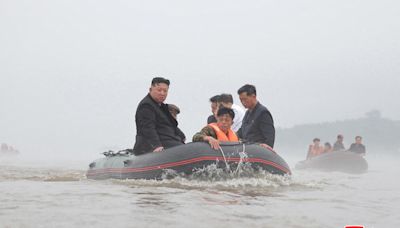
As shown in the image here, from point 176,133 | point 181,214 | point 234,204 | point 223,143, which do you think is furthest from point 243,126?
point 181,214

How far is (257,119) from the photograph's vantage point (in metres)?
8.15

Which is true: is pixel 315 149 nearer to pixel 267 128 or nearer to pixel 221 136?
pixel 267 128

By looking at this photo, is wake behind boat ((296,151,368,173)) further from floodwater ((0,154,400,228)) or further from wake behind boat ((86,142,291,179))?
floodwater ((0,154,400,228))

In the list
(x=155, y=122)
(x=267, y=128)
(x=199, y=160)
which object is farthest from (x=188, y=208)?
(x=267, y=128)

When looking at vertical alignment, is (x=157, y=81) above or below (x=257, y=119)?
above

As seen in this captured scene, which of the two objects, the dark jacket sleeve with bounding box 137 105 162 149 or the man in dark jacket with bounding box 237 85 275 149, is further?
the man in dark jacket with bounding box 237 85 275 149

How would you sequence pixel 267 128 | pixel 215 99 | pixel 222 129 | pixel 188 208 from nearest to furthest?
pixel 188 208 → pixel 222 129 → pixel 267 128 → pixel 215 99

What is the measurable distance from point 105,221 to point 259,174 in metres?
3.87

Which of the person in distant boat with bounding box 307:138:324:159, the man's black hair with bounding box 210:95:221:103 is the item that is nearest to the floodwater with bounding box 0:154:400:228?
the man's black hair with bounding box 210:95:221:103

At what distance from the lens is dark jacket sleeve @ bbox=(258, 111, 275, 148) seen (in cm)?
806

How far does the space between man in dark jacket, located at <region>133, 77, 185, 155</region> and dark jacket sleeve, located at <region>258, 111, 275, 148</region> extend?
1.40m

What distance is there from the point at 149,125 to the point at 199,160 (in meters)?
1.25

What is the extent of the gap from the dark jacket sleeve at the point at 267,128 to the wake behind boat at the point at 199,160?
0.53m

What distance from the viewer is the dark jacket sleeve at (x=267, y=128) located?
806 cm
